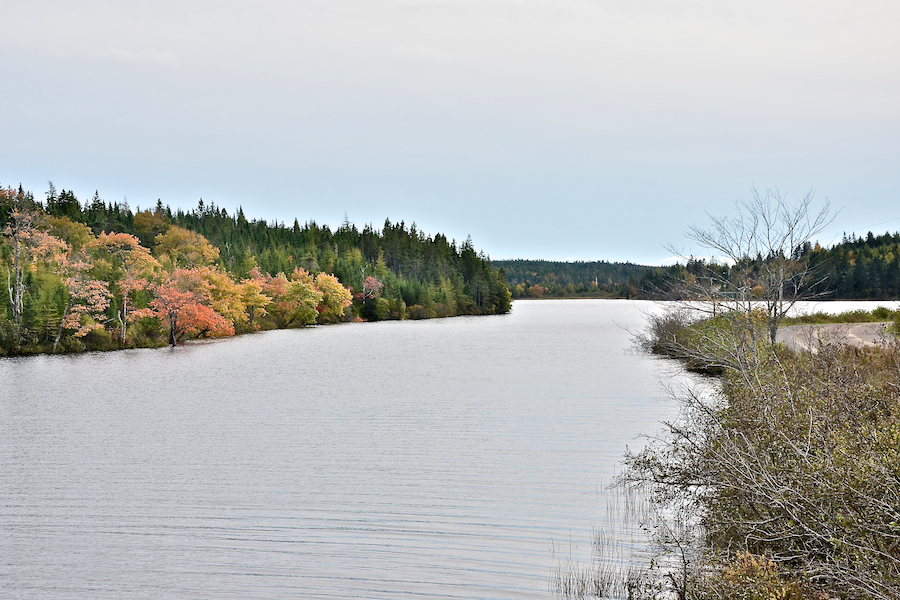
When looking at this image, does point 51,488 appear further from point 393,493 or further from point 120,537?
point 393,493

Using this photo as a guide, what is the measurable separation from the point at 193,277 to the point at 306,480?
49.2 m

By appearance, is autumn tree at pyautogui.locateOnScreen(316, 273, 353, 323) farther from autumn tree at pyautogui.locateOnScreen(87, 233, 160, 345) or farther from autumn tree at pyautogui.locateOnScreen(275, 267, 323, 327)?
autumn tree at pyautogui.locateOnScreen(87, 233, 160, 345)

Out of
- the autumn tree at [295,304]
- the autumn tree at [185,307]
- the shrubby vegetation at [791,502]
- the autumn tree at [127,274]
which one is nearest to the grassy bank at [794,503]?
the shrubby vegetation at [791,502]

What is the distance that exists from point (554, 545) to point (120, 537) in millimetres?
7468

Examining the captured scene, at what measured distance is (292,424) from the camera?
22.4m

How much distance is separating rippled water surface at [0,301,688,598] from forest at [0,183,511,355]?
1599cm

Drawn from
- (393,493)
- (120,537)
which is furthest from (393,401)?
(120,537)

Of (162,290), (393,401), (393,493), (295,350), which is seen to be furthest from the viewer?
(162,290)

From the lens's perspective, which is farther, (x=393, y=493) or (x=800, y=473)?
(x=393, y=493)

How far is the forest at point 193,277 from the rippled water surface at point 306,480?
16.0 meters

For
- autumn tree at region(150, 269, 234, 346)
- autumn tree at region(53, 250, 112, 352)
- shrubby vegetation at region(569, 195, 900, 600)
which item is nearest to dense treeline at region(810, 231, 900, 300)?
autumn tree at region(150, 269, 234, 346)

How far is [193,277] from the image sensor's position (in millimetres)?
60156

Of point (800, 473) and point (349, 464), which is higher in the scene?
point (800, 473)

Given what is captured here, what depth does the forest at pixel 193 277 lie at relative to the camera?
50188mm
